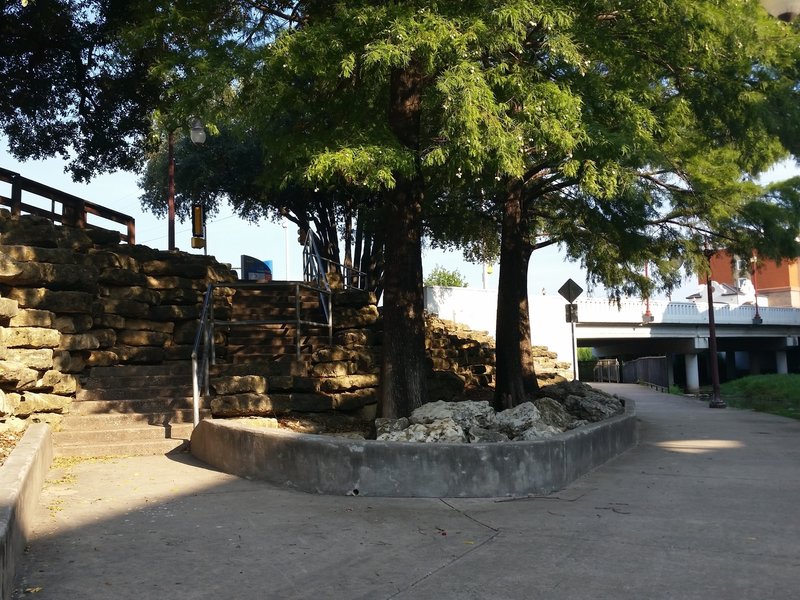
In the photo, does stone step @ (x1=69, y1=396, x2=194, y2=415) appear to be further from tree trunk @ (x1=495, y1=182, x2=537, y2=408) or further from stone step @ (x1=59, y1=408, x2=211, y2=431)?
tree trunk @ (x1=495, y1=182, x2=537, y2=408)

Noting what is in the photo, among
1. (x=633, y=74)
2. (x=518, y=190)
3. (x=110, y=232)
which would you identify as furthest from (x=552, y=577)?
(x=110, y=232)

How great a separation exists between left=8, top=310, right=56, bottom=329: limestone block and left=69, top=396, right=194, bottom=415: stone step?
1.18 m

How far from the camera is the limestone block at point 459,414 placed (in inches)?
334

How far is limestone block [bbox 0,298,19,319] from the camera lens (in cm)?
970

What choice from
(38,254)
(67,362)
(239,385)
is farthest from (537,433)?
(38,254)

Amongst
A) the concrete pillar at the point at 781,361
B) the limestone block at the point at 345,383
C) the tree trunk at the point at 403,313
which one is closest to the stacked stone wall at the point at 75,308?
the limestone block at the point at 345,383

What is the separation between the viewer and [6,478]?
514 cm

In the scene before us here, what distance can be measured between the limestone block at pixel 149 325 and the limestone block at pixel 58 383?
5.79ft

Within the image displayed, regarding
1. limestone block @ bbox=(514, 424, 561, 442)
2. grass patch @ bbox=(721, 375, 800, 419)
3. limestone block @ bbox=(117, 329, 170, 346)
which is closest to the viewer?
limestone block @ bbox=(514, 424, 561, 442)

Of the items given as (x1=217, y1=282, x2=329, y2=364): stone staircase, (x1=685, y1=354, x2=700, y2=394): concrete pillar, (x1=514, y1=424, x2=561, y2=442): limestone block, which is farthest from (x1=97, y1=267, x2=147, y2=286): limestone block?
(x1=685, y1=354, x2=700, y2=394): concrete pillar

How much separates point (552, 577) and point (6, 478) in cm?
360

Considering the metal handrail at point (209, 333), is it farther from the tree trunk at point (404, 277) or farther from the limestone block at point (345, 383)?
the tree trunk at point (404, 277)

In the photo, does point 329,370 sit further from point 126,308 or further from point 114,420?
point 126,308

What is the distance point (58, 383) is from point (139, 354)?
1793 mm
